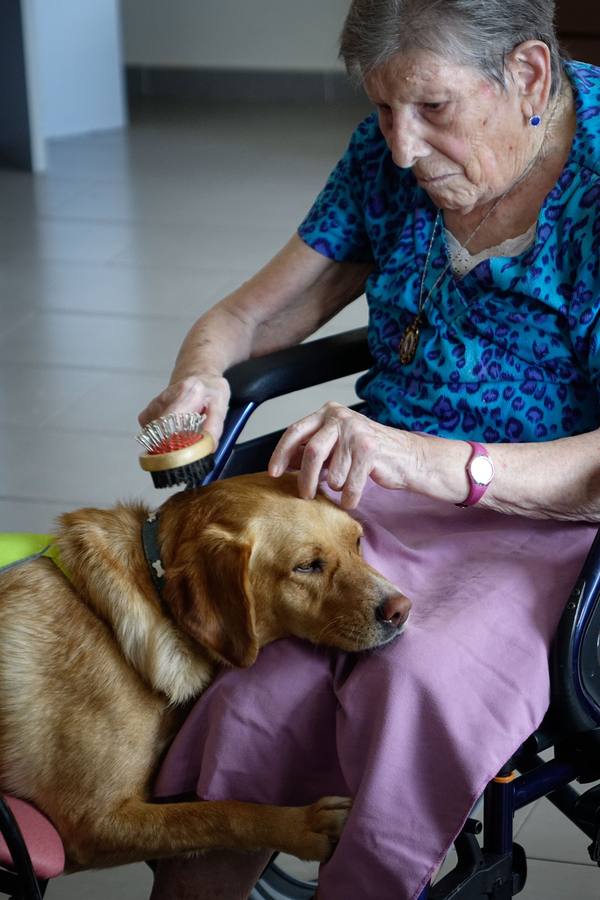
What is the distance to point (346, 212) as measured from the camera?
75.9 inches

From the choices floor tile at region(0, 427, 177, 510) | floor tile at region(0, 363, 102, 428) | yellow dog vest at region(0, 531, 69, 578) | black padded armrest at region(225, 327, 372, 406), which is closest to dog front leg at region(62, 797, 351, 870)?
yellow dog vest at region(0, 531, 69, 578)

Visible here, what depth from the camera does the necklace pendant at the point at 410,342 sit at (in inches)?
70.1

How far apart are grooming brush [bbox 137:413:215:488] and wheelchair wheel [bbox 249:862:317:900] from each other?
69cm

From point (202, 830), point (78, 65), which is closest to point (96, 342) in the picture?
point (202, 830)

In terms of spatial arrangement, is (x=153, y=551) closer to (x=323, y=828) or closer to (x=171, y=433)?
(x=171, y=433)

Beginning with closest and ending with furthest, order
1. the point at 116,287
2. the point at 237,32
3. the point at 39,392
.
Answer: the point at 39,392
the point at 116,287
the point at 237,32

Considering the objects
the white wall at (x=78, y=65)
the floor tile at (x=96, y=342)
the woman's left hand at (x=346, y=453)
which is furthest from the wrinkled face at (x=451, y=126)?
the white wall at (x=78, y=65)

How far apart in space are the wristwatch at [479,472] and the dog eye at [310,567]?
0.67 feet

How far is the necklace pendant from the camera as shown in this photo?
70.1 inches

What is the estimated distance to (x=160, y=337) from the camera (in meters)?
4.30

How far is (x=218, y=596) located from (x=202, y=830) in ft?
0.83

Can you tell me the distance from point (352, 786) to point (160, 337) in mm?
3051

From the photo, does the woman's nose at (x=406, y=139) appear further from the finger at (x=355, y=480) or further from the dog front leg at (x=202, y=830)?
the dog front leg at (x=202, y=830)

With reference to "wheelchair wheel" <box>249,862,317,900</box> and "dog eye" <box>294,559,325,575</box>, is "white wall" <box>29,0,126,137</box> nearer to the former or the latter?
"wheelchair wheel" <box>249,862,317,900</box>
